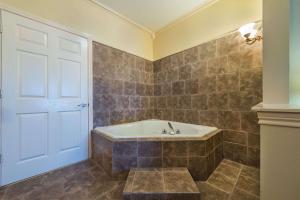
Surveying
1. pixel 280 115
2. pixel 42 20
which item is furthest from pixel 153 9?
pixel 280 115

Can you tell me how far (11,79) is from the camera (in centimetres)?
165

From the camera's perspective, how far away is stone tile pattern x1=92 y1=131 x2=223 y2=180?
1.73 meters

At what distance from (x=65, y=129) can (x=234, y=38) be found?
2.76m

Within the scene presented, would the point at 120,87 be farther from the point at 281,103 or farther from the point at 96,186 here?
the point at 281,103

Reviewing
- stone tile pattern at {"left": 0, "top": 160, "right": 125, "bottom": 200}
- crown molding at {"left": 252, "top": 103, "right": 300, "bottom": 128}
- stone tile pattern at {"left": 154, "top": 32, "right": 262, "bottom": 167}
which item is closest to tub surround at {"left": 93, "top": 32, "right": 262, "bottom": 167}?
stone tile pattern at {"left": 154, "top": 32, "right": 262, "bottom": 167}

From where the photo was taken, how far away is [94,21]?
2477mm

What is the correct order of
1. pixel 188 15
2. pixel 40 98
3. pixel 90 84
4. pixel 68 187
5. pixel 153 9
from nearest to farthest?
1. pixel 68 187
2. pixel 40 98
3. pixel 90 84
4. pixel 153 9
5. pixel 188 15

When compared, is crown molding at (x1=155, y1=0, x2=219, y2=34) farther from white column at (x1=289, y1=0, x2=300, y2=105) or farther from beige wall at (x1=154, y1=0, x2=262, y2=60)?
white column at (x1=289, y1=0, x2=300, y2=105)

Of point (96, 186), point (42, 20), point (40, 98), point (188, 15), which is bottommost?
point (96, 186)

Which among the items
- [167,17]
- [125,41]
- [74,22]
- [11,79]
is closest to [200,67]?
[167,17]

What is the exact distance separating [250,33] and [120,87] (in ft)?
7.16

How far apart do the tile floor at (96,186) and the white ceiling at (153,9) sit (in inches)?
102

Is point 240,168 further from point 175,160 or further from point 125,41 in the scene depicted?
point 125,41

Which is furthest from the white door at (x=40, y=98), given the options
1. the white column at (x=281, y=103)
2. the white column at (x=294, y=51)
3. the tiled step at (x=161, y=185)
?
the white column at (x=294, y=51)
